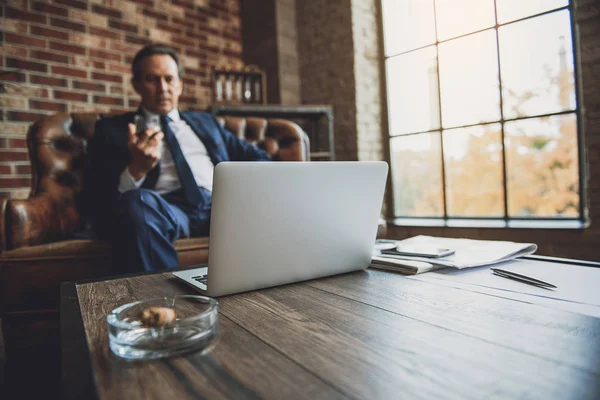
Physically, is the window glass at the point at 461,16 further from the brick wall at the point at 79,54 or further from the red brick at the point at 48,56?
the red brick at the point at 48,56

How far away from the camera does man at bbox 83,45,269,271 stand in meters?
1.47

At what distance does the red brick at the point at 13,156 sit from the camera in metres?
2.43

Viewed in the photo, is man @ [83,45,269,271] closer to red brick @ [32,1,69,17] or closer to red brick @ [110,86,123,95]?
red brick @ [110,86,123,95]

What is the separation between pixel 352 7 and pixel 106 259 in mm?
2608

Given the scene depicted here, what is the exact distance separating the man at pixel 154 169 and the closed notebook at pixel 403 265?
2.72 feet

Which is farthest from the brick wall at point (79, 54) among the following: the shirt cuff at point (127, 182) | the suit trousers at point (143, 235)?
the suit trousers at point (143, 235)

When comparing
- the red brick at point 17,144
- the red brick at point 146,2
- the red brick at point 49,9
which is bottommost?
the red brick at point 17,144

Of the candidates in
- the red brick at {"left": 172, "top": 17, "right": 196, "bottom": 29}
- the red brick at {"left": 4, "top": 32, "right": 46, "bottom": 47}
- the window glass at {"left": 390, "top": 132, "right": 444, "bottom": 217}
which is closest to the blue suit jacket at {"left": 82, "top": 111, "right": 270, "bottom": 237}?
the red brick at {"left": 4, "top": 32, "right": 46, "bottom": 47}

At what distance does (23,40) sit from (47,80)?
0.25 meters

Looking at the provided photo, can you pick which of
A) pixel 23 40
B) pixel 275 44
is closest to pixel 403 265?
pixel 23 40

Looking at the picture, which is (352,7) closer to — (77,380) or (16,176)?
(16,176)

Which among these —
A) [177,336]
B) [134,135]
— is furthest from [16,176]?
[177,336]

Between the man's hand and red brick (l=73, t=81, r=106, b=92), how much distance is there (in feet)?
4.44

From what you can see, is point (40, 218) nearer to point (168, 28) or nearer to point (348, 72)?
point (168, 28)
